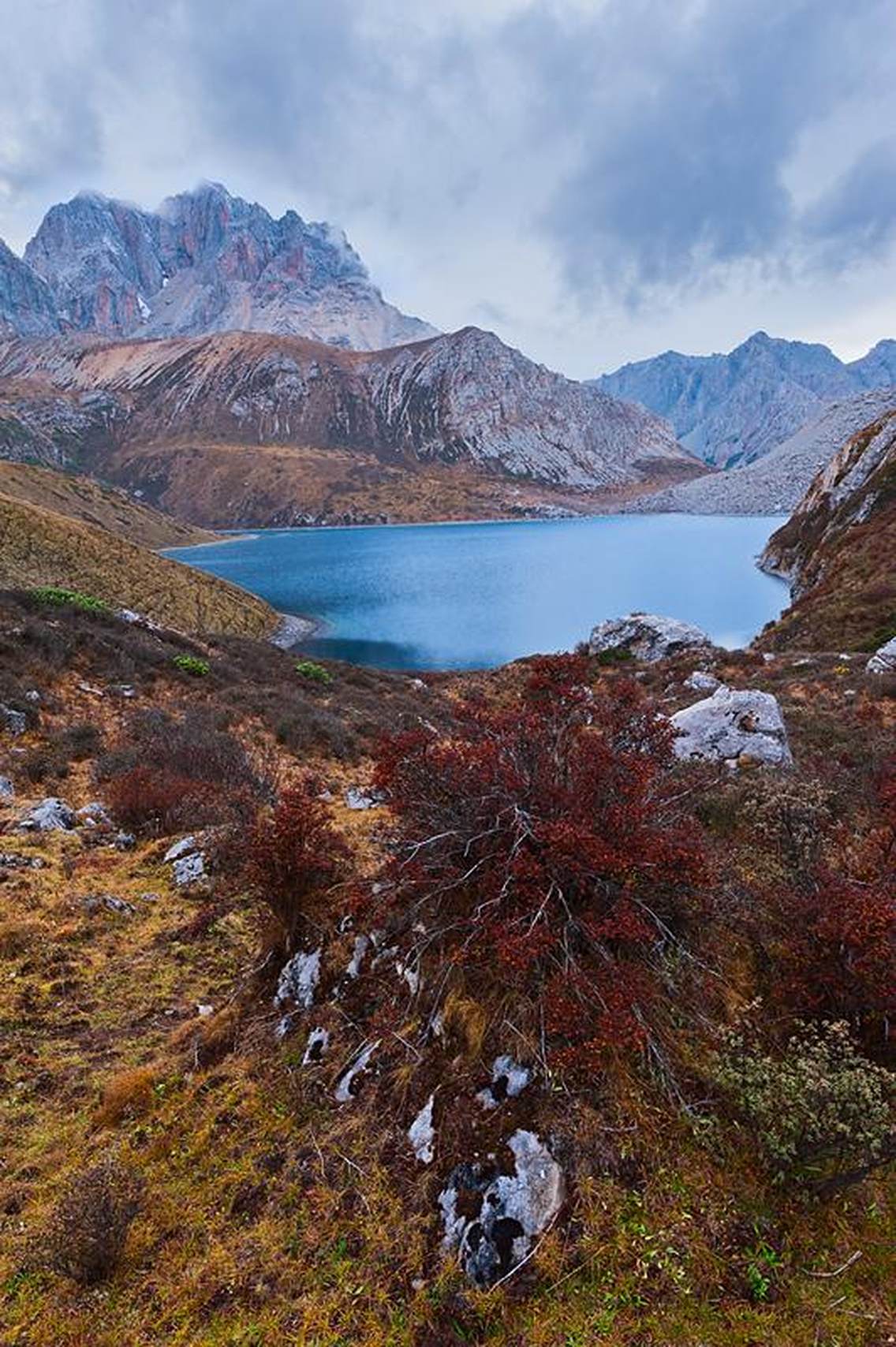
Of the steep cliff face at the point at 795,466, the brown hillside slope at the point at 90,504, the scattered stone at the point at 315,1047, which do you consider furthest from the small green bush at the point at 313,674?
the steep cliff face at the point at 795,466

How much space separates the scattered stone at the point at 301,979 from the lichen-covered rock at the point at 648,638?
34.5 metres

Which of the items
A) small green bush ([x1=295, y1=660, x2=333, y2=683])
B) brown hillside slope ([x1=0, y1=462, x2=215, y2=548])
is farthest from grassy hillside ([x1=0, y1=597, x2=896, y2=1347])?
brown hillside slope ([x1=0, y1=462, x2=215, y2=548])

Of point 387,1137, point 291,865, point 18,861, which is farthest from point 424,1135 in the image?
point 18,861

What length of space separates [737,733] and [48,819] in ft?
42.1

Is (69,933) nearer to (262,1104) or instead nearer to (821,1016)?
(262,1104)

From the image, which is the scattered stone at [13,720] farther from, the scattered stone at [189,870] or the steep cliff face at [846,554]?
the steep cliff face at [846,554]

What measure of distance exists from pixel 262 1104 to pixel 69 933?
4.37m

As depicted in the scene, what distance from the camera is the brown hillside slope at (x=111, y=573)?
4694 cm

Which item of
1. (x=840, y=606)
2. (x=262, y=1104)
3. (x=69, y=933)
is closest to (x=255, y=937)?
(x=69, y=933)

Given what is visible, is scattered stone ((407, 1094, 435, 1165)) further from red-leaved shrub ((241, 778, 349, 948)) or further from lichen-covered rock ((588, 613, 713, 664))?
lichen-covered rock ((588, 613, 713, 664))

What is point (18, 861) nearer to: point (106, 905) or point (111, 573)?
point (106, 905)

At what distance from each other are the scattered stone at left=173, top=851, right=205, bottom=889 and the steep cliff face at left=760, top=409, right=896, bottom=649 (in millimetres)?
30490

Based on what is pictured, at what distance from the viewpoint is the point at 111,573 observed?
50562mm

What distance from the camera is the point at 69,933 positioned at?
7969mm
